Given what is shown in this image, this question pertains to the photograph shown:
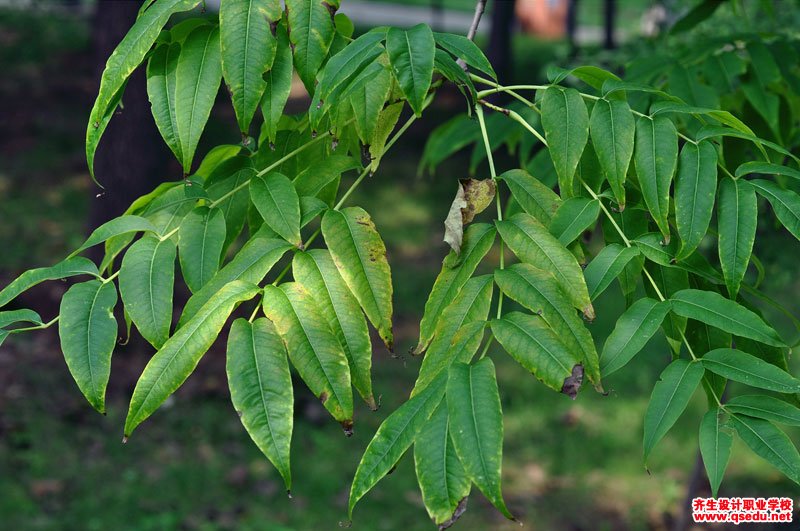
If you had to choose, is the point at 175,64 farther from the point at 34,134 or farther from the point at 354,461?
the point at 34,134

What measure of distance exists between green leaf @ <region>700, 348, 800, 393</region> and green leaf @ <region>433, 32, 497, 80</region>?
2.02 ft

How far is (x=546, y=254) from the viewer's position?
1435mm

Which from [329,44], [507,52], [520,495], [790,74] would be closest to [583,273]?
[329,44]

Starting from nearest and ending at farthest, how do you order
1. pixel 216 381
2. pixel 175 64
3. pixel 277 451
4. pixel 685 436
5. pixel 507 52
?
1. pixel 277 451
2. pixel 175 64
3. pixel 685 436
4. pixel 216 381
5. pixel 507 52

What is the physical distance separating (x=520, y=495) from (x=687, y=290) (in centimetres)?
318

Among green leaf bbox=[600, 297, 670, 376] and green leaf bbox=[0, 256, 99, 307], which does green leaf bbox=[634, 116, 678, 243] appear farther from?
green leaf bbox=[0, 256, 99, 307]

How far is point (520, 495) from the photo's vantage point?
4.39m

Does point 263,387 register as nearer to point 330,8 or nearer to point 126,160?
point 330,8

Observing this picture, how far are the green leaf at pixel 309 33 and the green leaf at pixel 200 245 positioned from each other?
31cm

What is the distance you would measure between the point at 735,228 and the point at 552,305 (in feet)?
1.23

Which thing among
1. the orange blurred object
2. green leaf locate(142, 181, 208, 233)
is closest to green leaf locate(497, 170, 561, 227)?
green leaf locate(142, 181, 208, 233)

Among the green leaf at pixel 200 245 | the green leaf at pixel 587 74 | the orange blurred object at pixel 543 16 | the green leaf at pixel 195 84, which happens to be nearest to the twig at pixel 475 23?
the green leaf at pixel 587 74

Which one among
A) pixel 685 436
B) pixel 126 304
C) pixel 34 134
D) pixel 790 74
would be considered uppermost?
pixel 126 304

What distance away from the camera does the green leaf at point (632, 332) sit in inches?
53.9
